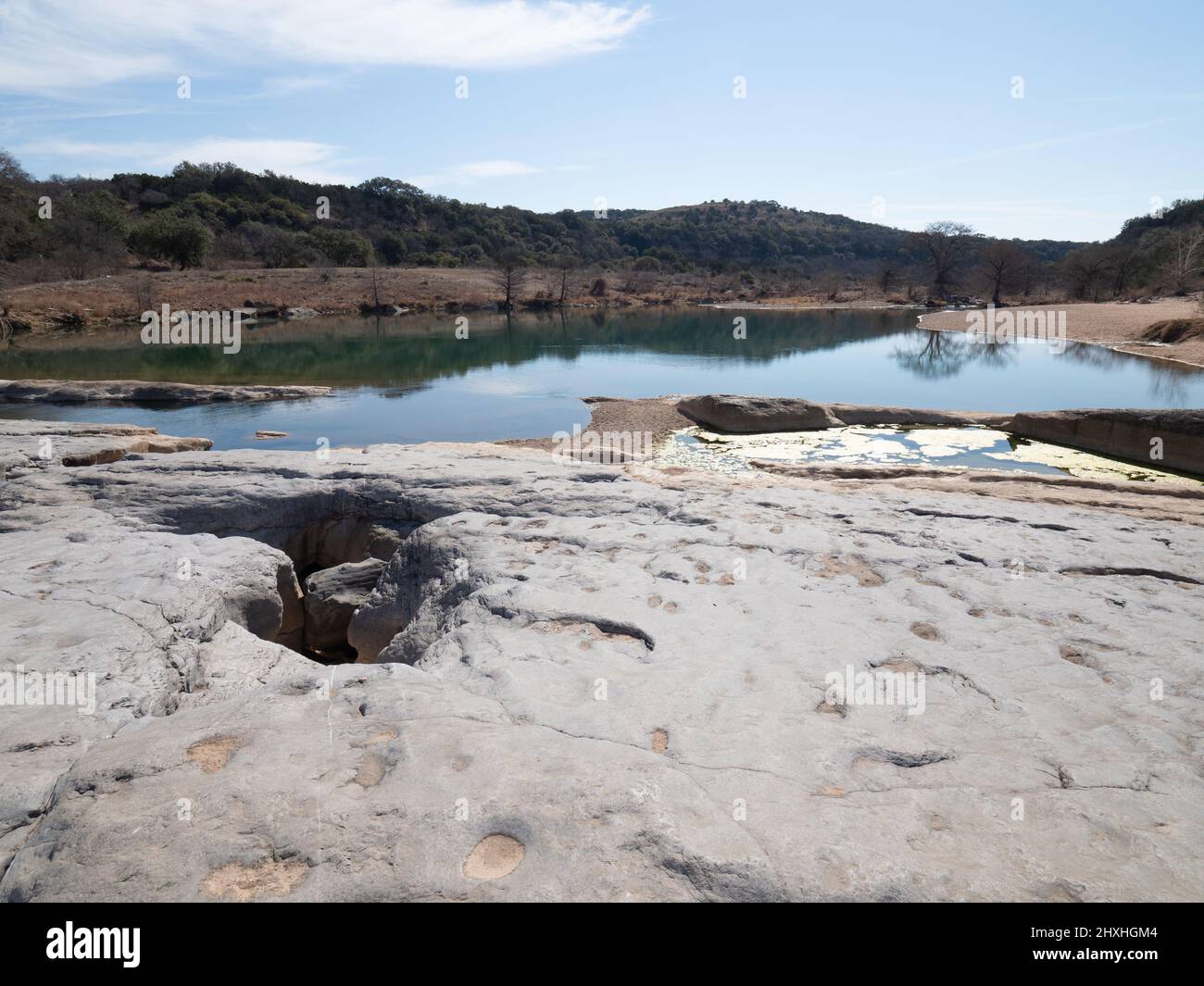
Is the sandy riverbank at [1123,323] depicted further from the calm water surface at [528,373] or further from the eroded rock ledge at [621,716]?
the eroded rock ledge at [621,716]

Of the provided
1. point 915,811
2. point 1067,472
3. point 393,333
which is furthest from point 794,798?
point 393,333

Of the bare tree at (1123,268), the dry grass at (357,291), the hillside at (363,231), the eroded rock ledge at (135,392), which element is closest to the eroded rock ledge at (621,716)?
the eroded rock ledge at (135,392)

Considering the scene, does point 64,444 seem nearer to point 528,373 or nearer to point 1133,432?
point 1133,432

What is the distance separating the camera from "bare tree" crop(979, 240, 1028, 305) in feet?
141

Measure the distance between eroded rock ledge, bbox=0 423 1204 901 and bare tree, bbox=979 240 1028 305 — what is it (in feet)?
147

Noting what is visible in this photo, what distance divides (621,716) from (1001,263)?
4831 cm

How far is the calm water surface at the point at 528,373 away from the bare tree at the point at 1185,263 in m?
15.6

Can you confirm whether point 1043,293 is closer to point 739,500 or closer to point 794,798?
point 739,500

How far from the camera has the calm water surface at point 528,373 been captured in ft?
46.8

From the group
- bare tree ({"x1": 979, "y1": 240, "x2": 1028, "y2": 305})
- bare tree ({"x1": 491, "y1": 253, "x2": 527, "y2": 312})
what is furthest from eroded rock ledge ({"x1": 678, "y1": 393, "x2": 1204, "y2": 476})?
bare tree ({"x1": 979, "y1": 240, "x2": 1028, "y2": 305})

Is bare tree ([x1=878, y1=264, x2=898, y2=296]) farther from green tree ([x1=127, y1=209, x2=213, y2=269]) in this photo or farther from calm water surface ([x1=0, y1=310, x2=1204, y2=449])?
green tree ([x1=127, y1=209, x2=213, y2=269])

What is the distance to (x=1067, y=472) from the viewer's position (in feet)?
33.5

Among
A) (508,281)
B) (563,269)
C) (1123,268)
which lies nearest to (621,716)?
(508,281)
